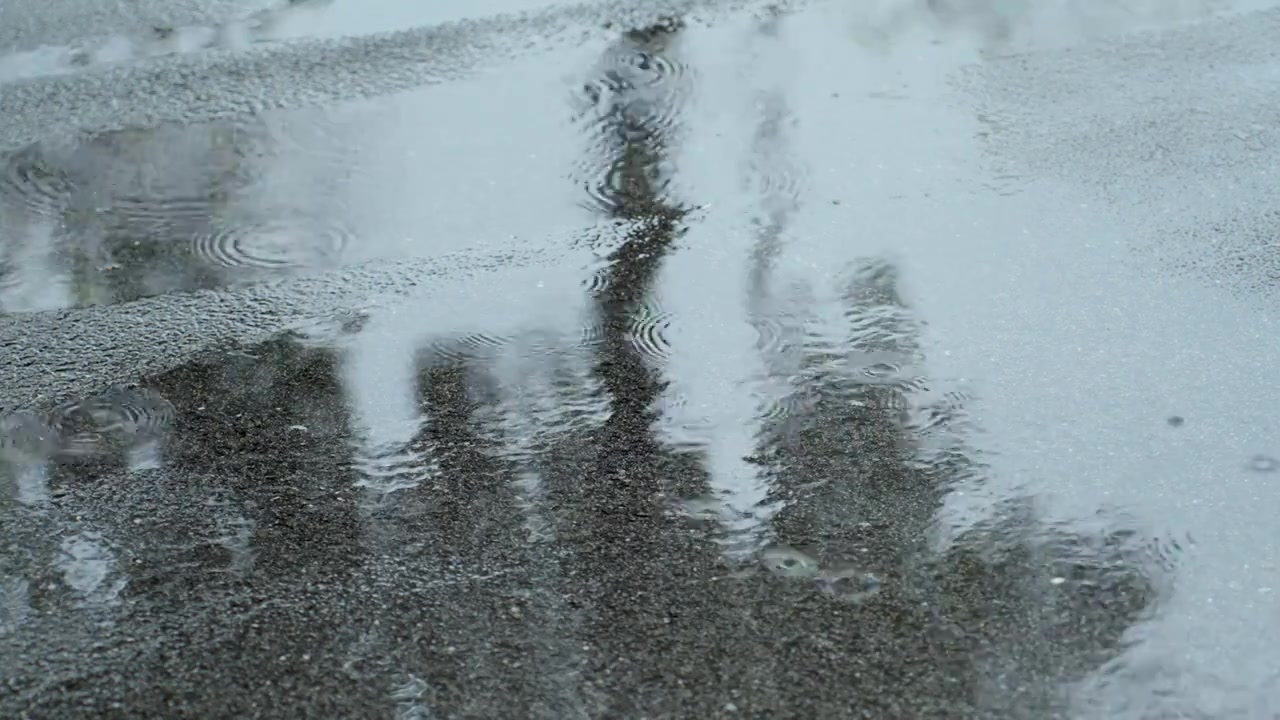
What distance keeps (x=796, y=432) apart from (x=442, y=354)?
128cm

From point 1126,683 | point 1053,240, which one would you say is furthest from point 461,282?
point 1126,683

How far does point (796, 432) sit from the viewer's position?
436cm

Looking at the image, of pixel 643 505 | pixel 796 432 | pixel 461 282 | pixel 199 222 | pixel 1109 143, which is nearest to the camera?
pixel 643 505

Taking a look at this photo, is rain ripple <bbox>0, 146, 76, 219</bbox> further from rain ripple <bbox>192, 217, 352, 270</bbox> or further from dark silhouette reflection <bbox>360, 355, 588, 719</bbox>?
dark silhouette reflection <bbox>360, 355, 588, 719</bbox>

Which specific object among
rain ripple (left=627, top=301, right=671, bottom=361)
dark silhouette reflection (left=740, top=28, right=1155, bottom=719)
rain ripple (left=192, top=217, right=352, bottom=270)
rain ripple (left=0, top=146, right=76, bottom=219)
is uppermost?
rain ripple (left=0, top=146, right=76, bottom=219)

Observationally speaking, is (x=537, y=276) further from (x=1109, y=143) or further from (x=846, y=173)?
(x=1109, y=143)

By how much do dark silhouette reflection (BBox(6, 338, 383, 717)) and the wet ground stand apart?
12 millimetres

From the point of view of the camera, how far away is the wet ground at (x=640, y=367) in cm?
350

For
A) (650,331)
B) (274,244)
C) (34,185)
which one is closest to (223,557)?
(650,331)

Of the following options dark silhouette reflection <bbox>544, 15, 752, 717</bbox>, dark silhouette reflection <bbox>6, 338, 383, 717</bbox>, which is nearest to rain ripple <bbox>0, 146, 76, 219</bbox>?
dark silhouette reflection <bbox>6, 338, 383, 717</bbox>

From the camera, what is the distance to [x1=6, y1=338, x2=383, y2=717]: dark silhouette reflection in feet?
11.1

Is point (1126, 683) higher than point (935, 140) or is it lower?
lower

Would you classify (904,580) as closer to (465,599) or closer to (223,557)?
(465,599)

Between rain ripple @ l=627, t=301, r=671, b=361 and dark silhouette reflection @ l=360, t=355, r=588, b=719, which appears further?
rain ripple @ l=627, t=301, r=671, b=361
